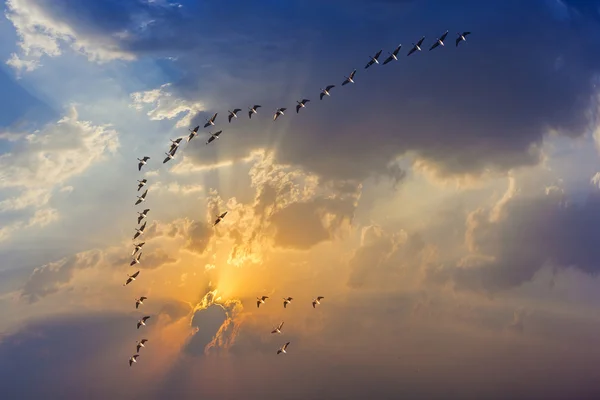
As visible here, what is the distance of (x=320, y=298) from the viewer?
543 feet

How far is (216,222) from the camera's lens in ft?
528

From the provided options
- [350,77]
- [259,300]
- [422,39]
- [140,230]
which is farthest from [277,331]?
[422,39]

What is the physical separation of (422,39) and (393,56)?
7.32 metres

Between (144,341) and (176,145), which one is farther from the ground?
(176,145)

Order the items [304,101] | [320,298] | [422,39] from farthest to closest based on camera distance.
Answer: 1. [320,298]
2. [304,101]
3. [422,39]

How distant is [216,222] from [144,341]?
39.2 m

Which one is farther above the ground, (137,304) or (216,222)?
(216,222)

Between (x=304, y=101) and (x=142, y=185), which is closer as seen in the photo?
(x=304, y=101)

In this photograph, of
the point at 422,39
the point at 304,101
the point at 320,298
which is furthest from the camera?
the point at 320,298

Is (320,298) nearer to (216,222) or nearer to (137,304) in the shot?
(216,222)

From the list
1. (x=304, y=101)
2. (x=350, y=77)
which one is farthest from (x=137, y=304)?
(x=350, y=77)

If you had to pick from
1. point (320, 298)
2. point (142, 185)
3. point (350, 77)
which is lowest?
point (320, 298)

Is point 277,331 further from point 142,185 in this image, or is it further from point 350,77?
point 350,77

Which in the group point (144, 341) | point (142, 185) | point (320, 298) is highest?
point (142, 185)
